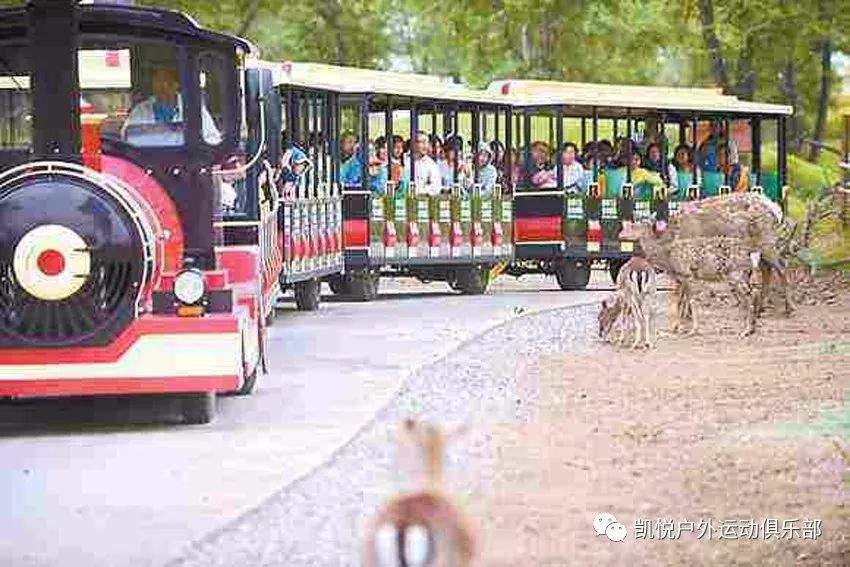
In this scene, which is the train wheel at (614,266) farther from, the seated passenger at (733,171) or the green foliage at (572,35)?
the green foliage at (572,35)

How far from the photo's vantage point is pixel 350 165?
2328 centimetres

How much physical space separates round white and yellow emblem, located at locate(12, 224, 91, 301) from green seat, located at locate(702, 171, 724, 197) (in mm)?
15503

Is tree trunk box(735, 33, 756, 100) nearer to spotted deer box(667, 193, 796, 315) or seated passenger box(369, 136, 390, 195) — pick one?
seated passenger box(369, 136, 390, 195)

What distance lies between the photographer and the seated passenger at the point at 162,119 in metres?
12.5

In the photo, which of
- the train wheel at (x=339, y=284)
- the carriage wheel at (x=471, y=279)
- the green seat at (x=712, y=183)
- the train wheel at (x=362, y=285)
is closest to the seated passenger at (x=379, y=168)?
the train wheel at (x=362, y=285)

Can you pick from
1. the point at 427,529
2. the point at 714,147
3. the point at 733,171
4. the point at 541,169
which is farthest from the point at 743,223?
the point at 427,529

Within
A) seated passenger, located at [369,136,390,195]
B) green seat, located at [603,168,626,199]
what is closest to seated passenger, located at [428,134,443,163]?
seated passenger, located at [369,136,390,195]

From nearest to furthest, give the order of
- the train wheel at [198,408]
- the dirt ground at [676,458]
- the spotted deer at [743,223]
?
1. the dirt ground at [676,458]
2. the train wheel at [198,408]
3. the spotted deer at [743,223]

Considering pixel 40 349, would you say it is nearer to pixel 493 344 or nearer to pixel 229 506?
pixel 229 506

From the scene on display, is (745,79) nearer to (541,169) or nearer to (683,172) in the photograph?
(683,172)

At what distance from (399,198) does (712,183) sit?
15.8 ft

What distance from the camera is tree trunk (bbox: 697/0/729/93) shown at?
28.2 metres

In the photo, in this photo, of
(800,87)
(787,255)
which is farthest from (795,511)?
(800,87)

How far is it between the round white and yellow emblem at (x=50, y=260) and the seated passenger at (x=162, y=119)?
3.58ft
